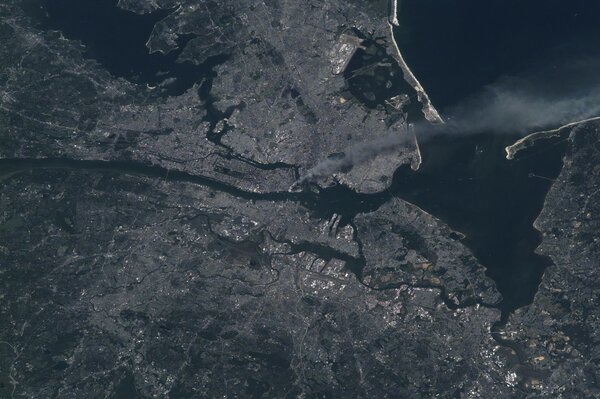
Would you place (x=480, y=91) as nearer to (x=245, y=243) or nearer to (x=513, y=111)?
(x=513, y=111)

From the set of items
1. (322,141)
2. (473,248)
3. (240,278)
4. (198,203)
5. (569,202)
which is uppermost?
(569,202)

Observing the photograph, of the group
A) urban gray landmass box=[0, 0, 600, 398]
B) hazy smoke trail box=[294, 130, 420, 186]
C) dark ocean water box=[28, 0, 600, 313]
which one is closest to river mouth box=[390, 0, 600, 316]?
dark ocean water box=[28, 0, 600, 313]

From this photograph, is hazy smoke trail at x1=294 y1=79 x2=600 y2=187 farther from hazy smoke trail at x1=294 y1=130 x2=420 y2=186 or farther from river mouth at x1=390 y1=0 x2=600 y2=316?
hazy smoke trail at x1=294 y1=130 x2=420 y2=186

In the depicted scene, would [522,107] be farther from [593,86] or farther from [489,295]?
[489,295]

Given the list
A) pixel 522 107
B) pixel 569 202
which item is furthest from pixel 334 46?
pixel 569 202

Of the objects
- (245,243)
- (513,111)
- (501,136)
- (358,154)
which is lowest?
(245,243)

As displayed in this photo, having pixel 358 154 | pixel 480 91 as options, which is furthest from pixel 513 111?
pixel 358 154

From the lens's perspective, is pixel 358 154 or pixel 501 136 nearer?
pixel 501 136

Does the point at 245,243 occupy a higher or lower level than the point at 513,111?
lower
